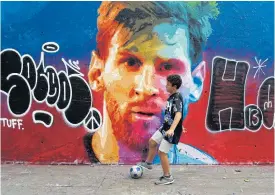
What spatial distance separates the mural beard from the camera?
21.2ft

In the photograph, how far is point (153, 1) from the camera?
20.8 feet

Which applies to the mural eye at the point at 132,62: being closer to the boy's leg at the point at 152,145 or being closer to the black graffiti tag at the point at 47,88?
the black graffiti tag at the point at 47,88

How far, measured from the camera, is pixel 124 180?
574 centimetres

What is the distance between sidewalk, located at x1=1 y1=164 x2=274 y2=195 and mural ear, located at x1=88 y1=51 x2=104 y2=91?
1302 millimetres

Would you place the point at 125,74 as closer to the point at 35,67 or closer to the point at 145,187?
the point at 35,67

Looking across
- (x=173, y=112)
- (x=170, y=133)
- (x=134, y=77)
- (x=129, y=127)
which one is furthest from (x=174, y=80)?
(x=129, y=127)

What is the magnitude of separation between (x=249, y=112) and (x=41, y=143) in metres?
3.35

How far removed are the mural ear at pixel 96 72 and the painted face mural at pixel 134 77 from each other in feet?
0.05

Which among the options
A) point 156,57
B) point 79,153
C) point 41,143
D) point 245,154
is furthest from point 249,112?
point 41,143

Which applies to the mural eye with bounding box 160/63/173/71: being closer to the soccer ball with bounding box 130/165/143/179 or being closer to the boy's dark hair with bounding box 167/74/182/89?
the boy's dark hair with bounding box 167/74/182/89

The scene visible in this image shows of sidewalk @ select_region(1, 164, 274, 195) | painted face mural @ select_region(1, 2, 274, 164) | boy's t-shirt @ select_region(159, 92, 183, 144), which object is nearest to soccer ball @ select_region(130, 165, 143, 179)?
sidewalk @ select_region(1, 164, 274, 195)

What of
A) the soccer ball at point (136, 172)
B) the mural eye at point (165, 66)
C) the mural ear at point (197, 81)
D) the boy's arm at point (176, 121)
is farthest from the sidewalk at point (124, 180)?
the mural eye at point (165, 66)

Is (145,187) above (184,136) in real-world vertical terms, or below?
below

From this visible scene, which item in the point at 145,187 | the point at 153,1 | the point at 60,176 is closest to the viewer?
the point at 145,187
